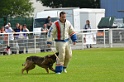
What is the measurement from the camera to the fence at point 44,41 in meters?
31.3

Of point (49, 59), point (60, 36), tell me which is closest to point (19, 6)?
point (60, 36)

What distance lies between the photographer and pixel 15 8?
202 feet

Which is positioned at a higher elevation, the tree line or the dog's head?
the tree line

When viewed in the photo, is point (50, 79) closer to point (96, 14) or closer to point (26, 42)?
point (26, 42)

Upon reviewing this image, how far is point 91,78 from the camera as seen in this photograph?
1577 centimetres

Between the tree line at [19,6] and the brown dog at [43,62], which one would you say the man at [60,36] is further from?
the tree line at [19,6]

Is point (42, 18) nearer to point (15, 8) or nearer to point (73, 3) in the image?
point (15, 8)

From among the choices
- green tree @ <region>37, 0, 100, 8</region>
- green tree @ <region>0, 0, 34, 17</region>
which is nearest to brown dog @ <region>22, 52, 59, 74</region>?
green tree @ <region>0, 0, 34, 17</region>

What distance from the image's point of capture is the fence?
31.3 m

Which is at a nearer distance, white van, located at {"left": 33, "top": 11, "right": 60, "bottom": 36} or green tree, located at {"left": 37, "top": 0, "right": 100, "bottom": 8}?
white van, located at {"left": 33, "top": 11, "right": 60, "bottom": 36}

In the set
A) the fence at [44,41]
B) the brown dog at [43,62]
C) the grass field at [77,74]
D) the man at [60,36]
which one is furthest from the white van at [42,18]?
the man at [60,36]

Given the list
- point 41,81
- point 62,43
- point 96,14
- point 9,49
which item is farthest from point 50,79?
point 96,14

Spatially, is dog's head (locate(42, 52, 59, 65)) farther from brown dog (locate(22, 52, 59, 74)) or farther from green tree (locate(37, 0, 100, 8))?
green tree (locate(37, 0, 100, 8))

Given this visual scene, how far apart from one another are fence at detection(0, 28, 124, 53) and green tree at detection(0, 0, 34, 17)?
24650 mm
